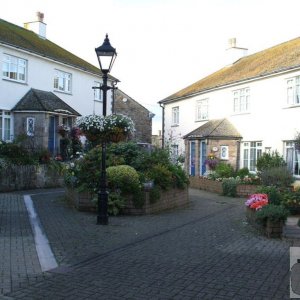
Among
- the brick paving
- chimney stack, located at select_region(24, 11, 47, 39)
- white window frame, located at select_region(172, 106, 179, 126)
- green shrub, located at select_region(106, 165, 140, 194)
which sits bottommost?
the brick paving

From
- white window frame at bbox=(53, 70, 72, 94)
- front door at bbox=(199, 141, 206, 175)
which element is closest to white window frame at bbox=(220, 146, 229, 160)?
front door at bbox=(199, 141, 206, 175)

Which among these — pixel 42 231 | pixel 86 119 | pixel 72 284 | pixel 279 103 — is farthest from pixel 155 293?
pixel 279 103

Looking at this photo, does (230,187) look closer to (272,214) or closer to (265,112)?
(265,112)

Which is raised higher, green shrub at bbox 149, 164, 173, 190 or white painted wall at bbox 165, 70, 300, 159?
white painted wall at bbox 165, 70, 300, 159

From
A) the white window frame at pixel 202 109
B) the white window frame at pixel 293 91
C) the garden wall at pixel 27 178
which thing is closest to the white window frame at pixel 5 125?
the garden wall at pixel 27 178

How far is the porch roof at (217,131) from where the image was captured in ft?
76.1

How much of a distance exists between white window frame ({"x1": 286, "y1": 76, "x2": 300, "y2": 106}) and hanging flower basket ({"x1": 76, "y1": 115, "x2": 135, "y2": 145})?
36.1ft

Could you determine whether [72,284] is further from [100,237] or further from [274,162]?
[274,162]

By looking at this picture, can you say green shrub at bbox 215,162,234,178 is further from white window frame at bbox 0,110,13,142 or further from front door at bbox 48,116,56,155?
white window frame at bbox 0,110,13,142

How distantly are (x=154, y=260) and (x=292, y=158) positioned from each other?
13.9m

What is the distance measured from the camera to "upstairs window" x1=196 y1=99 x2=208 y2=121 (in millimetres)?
27147

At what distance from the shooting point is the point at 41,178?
62.2 ft

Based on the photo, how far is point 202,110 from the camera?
27.6m

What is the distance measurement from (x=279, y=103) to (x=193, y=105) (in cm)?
883
